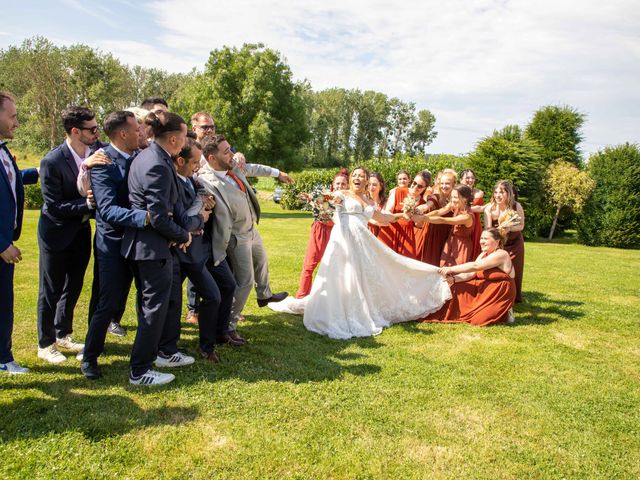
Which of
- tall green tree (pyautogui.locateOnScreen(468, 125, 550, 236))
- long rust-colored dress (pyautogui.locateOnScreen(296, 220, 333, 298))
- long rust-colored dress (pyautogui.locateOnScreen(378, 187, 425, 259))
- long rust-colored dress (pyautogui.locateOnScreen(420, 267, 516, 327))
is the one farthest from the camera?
tall green tree (pyautogui.locateOnScreen(468, 125, 550, 236))

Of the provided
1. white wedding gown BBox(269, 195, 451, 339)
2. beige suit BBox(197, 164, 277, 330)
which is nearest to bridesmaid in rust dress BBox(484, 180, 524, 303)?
white wedding gown BBox(269, 195, 451, 339)

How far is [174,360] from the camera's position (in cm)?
498

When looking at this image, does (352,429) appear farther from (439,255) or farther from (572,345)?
(439,255)

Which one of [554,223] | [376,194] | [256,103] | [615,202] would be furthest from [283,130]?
[376,194]

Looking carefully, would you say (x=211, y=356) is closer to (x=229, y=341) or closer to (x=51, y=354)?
(x=229, y=341)

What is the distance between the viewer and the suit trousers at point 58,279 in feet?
16.0

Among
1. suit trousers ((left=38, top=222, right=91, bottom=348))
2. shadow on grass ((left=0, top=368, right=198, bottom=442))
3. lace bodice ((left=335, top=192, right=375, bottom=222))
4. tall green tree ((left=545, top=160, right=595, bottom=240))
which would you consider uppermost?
tall green tree ((left=545, top=160, right=595, bottom=240))

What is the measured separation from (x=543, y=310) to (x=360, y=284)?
3.86 m

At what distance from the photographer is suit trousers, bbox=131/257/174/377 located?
4.26 m

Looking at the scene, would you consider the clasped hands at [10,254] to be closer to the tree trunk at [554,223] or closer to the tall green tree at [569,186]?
the tall green tree at [569,186]

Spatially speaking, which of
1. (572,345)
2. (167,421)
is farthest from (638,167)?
(167,421)

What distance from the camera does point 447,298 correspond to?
7098mm

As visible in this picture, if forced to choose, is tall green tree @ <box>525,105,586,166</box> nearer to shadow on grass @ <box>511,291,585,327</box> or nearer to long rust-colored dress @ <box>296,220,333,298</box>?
shadow on grass @ <box>511,291,585,327</box>

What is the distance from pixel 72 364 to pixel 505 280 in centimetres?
605
